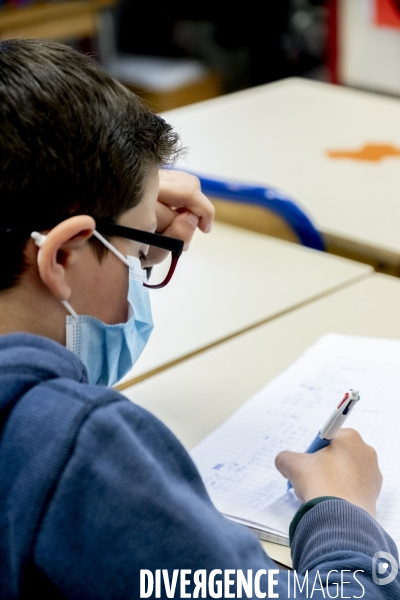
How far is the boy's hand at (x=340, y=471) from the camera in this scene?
825mm

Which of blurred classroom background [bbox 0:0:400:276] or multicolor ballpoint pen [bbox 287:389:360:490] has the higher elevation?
multicolor ballpoint pen [bbox 287:389:360:490]

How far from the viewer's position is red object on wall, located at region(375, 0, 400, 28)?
2.63 meters

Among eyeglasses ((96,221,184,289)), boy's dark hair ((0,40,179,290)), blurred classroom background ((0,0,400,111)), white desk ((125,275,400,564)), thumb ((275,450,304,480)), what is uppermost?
boy's dark hair ((0,40,179,290))

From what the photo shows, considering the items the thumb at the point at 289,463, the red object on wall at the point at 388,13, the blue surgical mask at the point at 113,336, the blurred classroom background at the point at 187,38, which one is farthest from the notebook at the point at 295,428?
the blurred classroom background at the point at 187,38

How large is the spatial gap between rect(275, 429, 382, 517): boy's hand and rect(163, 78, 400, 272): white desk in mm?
695

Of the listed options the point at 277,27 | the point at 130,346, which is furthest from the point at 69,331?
the point at 277,27

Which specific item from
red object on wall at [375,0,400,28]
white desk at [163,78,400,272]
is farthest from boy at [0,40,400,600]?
red object on wall at [375,0,400,28]

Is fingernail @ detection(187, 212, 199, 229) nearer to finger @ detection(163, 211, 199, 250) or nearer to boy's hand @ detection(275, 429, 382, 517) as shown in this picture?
finger @ detection(163, 211, 199, 250)

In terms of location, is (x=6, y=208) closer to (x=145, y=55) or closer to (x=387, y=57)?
(x=387, y=57)

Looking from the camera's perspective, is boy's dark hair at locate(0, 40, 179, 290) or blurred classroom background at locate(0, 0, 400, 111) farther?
blurred classroom background at locate(0, 0, 400, 111)

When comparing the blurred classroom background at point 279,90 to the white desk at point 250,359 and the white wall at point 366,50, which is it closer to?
the white wall at point 366,50

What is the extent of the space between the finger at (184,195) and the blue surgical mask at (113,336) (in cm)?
28

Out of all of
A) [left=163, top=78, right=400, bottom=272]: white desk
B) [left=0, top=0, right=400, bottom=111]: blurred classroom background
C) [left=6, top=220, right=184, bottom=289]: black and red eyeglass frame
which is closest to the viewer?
[left=6, top=220, right=184, bottom=289]: black and red eyeglass frame

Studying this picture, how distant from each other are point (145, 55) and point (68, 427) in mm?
4464
